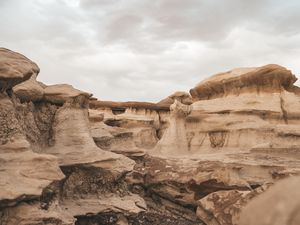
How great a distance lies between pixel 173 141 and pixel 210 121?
189cm

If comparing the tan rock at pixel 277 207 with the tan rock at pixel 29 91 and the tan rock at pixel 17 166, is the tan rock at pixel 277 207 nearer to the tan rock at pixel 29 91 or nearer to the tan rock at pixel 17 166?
the tan rock at pixel 17 166

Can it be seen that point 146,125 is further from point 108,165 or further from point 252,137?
point 108,165

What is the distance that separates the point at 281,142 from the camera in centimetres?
1345

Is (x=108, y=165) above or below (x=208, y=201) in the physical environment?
above

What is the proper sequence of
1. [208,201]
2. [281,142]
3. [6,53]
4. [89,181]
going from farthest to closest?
[281,142]
[208,201]
[89,181]
[6,53]

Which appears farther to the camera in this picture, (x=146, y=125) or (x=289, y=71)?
(x=146, y=125)

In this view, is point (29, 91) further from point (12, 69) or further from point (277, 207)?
point (277, 207)

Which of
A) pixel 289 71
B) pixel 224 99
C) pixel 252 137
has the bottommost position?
pixel 252 137

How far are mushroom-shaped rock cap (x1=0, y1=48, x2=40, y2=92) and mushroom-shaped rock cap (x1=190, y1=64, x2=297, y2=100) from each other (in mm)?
10895

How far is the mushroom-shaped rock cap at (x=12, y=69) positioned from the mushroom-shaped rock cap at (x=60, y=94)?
64.8 inches

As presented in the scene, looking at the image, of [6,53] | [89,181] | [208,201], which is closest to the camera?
[6,53]

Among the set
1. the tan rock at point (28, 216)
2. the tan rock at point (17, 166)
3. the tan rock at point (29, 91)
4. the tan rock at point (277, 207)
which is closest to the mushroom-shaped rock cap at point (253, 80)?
the tan rock at point (29, 91)

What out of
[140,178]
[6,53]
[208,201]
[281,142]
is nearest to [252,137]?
[281,142]

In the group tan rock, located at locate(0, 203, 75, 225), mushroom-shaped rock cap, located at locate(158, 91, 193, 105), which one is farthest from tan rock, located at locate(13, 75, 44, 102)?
mushroom-shaped rock cap, located at locate(158, 91, 193, 105)
